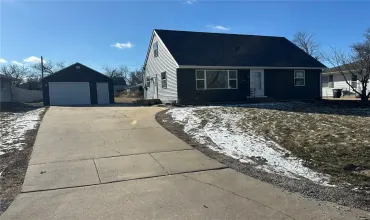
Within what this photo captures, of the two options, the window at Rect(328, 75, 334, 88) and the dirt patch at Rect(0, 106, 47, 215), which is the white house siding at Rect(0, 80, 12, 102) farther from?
the window at Rect(328, 75, 334, 88)

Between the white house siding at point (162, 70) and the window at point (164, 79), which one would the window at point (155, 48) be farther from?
the window at point (164, 79)

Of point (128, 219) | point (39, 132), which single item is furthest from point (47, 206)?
point (39, 132)

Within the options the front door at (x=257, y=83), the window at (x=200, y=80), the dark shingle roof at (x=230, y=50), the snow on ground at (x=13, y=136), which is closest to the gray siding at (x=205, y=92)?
the window at (x=200, y=80)

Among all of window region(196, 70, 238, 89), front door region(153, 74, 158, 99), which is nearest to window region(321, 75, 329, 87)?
window region(196, 70, 238, 89)

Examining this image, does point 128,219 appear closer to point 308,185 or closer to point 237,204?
point 237,204

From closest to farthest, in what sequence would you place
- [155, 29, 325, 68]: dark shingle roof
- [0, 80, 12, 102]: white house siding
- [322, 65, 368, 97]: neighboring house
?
[155, 29, 325, 68]: dark shingle roof
[0, 80, 12, 102]: white house siding
[322, 65, 368, 97]: neighboring house

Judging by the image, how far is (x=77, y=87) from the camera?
87.0 feet

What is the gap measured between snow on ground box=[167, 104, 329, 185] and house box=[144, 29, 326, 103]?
7.59 m

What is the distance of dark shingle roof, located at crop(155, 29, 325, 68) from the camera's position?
65.6 feet

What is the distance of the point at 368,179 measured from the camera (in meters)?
5.12

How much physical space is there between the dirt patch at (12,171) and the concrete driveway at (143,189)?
0.12 metres

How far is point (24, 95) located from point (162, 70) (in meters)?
21.4

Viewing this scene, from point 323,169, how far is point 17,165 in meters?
5.90

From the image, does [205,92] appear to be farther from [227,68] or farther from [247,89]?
[247,89]
